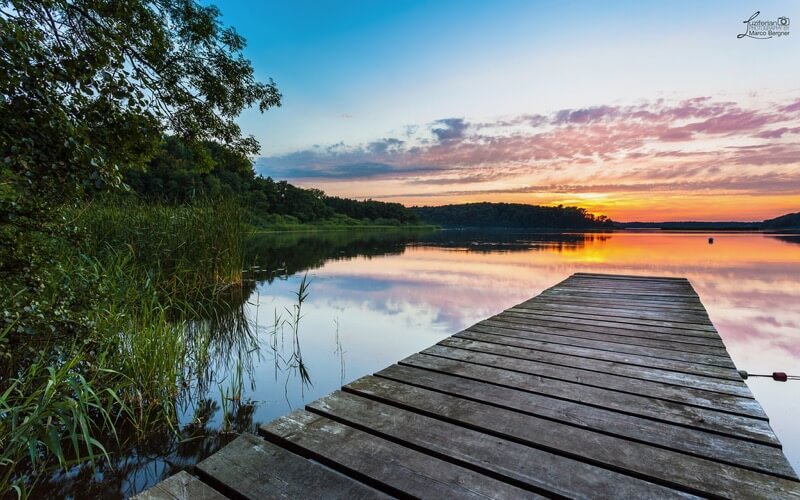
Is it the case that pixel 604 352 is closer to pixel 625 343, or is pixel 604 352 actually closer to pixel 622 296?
pixel 625 343

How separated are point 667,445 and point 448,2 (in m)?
11.3

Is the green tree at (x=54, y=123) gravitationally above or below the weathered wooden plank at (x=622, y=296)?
above

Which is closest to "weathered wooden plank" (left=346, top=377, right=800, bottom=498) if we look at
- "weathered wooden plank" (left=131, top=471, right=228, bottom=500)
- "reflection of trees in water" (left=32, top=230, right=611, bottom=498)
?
"weathered wooden plank" (left=131, top=471, right=228, bottom=500)

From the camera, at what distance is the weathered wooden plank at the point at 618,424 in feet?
4.23

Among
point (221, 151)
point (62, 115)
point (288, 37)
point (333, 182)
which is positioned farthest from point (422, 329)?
point (333, 182)

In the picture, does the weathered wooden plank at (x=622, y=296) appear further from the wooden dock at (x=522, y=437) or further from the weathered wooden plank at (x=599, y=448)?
the weathered wooden plank at (x=599, y=448)

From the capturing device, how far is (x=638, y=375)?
84.4 inches

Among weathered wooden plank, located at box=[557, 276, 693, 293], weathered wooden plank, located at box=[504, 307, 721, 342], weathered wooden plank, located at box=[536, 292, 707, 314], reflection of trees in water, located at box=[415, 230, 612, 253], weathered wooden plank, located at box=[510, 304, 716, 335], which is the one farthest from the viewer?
reflection of trees in water, located at box=[415, 230, 612, 253]

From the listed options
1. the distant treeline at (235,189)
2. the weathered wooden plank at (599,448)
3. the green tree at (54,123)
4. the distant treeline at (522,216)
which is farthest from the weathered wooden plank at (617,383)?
the distant treeline at (522,216)

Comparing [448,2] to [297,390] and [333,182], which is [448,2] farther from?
[333,182]

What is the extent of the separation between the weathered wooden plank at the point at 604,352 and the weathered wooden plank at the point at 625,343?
40 mm

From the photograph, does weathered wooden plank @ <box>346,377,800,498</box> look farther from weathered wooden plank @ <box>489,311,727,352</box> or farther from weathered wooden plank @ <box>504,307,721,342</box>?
weathered wooden plank @ <box>504,307,721,342</box>

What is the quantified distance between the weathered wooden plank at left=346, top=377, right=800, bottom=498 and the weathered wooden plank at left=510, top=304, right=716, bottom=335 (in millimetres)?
2359

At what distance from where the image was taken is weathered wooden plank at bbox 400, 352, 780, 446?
1.50 meters
